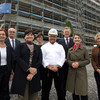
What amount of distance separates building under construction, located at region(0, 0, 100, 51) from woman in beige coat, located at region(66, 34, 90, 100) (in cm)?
→ 1380

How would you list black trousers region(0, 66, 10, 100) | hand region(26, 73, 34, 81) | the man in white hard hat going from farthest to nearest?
the man in white hard hat, black trousers region(0, 66, 10, 100), hand region(26, 73, 34, 81)

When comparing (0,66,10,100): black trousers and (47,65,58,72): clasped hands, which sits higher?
(47,65,58,72): clasped hands

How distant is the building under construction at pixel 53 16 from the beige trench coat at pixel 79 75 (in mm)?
13822

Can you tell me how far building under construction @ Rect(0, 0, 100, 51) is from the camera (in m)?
15.0

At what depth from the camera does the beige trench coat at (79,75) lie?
1958 millimetres

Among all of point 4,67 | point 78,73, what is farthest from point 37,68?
point 78,73

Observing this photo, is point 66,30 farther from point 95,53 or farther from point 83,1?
point 83,1

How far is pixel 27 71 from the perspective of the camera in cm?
171

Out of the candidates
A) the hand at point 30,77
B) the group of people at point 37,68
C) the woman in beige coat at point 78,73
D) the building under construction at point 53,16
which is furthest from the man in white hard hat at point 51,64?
the building under construction at point 53,16

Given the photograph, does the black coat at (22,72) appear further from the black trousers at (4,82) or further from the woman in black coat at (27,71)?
the black trousers at (4,82)

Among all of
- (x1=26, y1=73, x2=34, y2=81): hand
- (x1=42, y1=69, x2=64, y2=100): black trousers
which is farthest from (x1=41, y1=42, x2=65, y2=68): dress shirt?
(x1=26, y1=73, x2=34, y2=81): hand

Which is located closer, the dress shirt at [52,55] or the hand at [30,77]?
the hand at [30,77]

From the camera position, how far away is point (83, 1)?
2458cm

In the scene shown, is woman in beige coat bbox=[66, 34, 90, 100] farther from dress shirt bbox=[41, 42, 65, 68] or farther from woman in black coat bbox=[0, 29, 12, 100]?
woman in black coat bbox=[0, 29, 12, 100]
